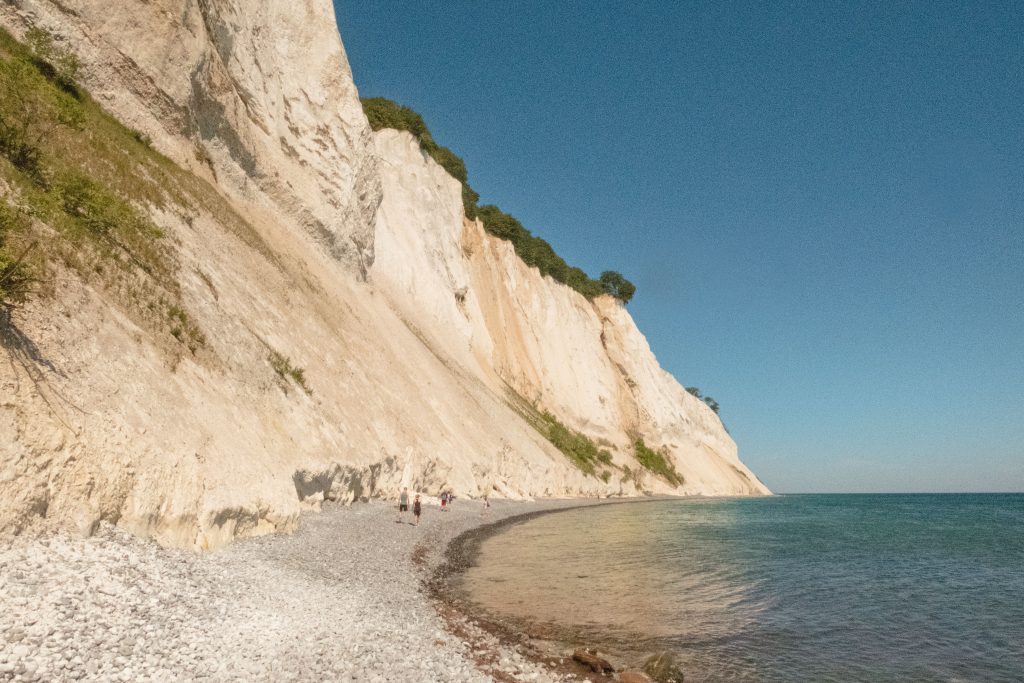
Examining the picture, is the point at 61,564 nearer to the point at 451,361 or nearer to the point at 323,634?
the point at 323,634

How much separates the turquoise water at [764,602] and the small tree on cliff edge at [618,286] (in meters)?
55.9

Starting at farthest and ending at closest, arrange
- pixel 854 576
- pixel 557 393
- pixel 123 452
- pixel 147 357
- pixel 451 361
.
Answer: pixel 557 393 < pixel 451 361 < pixel 854 576 < pixel 147 357 < pixel 123 452

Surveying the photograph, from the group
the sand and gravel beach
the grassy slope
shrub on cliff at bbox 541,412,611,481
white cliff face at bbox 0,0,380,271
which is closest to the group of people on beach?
the sand and gravel beach

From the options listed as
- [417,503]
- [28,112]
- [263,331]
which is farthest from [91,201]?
[417,503]

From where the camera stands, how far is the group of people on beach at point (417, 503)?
19630 mm

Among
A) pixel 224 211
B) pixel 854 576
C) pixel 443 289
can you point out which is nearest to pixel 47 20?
pixel 224 211

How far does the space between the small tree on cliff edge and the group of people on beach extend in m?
55.0

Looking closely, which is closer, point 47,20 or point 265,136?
point 47,20

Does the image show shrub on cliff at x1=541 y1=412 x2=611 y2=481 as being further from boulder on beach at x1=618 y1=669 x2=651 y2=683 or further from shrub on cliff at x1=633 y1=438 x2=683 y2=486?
boulder on beach at x1=618 y1=669 x2=651 y2=683

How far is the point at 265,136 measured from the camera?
96.5 ft

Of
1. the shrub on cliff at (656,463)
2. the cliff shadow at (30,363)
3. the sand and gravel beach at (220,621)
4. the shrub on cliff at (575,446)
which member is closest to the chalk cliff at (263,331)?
the cliff shadow at (30,363)

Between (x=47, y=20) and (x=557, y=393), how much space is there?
50.2m

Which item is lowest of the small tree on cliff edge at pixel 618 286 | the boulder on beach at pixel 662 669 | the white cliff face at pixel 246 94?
the boulder on beach at pixel 662 669

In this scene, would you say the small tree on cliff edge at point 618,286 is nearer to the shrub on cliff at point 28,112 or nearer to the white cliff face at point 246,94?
the white cliff face at point 246,94
